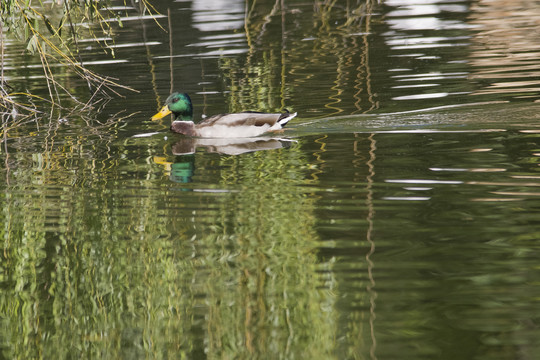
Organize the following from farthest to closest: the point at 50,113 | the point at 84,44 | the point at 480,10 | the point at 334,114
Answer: the point at 480,10 → the point at 84,44 → the point at 50,113 → the point at 334,114

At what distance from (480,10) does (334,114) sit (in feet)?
40.1

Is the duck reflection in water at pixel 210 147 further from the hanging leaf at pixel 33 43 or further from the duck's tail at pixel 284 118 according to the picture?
the hanging leaf at pixel 33 43

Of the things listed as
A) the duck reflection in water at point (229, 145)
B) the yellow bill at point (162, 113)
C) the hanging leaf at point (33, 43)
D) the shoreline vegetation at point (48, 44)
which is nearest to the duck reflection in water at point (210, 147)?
the duck reflection in water at point (229, 145)

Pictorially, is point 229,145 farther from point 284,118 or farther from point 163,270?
point 163,270

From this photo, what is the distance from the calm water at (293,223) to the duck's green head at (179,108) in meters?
0.29

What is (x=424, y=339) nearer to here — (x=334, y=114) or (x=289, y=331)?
(x=289, y=331)

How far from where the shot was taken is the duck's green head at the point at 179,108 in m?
12.7

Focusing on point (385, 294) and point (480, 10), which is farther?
point (480, 10)

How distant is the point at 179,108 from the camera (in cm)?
1269

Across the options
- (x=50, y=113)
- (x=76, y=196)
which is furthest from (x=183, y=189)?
(x=50, y=113)

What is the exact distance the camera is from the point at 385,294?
6.34 metres

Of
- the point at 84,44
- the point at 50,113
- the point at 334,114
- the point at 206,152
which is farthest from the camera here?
the point at 84,44

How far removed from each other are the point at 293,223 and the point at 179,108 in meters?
5.10

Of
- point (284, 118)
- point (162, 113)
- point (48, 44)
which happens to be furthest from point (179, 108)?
point (48, 44)
